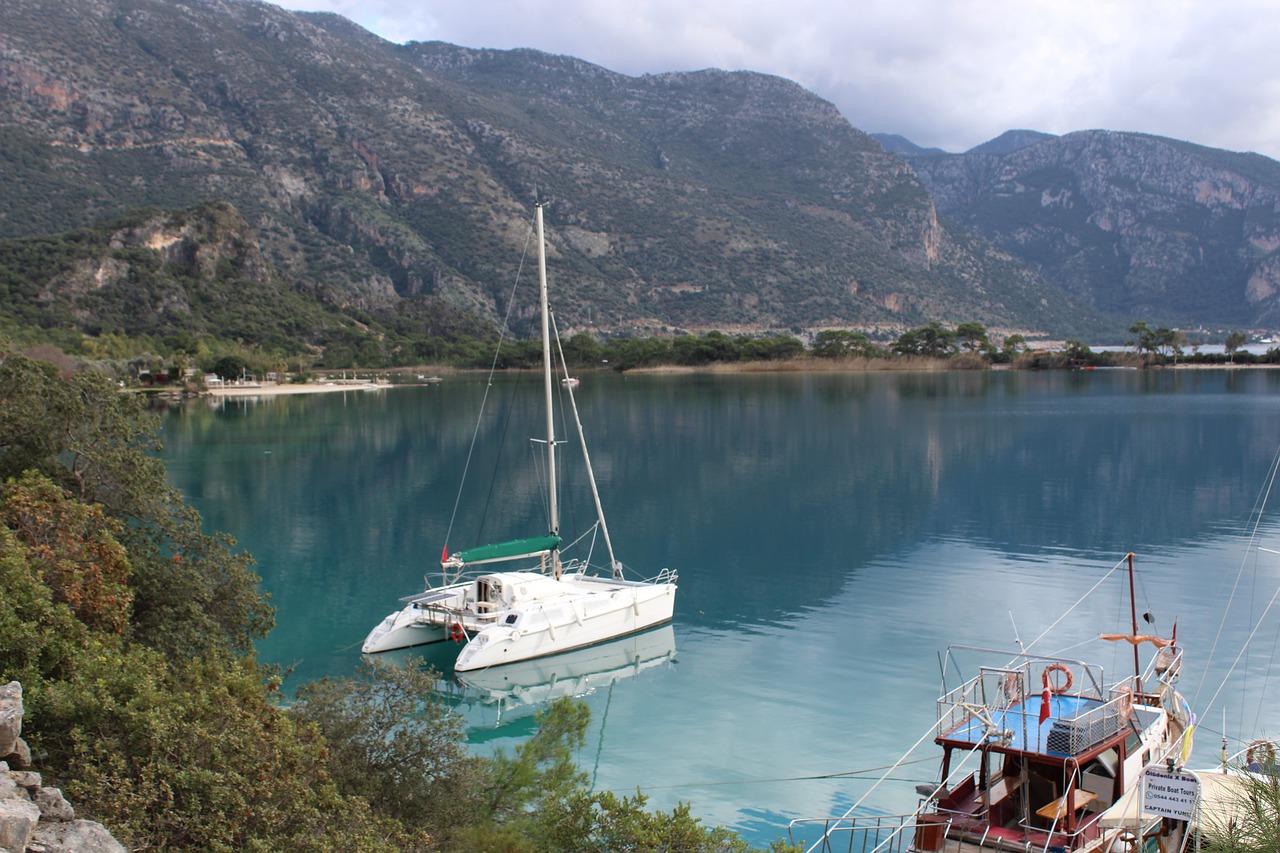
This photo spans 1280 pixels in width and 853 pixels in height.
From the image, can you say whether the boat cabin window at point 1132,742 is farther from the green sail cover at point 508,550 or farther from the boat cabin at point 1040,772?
the green sail cover at point 508,550

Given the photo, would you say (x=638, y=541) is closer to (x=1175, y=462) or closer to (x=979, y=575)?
(x=979, y=575)

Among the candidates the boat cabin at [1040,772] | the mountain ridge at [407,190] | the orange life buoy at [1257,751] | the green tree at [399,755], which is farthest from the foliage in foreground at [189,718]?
the mountain ridge at [407,190]

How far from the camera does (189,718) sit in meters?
8.52

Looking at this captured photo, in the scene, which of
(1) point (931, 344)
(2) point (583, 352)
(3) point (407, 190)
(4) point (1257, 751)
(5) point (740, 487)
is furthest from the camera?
(3) point (407, 190)

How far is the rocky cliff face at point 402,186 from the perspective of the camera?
431 ft

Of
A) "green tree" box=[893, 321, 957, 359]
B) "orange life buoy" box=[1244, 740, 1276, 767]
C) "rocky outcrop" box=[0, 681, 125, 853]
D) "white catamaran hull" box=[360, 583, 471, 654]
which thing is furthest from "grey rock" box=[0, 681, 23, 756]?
"green tree" box=[893, 321, 957, 359]

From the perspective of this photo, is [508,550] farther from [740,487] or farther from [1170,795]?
[740,487]

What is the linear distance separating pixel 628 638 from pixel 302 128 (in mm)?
153248

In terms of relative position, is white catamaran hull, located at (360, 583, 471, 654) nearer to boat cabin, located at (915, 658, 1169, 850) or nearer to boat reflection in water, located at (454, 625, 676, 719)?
boat reflection in water, located at (454, 625, 676, 719)

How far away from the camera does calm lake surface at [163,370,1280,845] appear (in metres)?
15.2

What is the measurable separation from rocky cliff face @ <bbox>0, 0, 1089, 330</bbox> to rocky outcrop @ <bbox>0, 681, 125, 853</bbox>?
126 metres

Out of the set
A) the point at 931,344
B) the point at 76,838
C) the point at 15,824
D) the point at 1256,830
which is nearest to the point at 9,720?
the point at 76,838

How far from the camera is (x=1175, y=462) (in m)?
41.8

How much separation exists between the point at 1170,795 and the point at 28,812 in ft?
31.7
